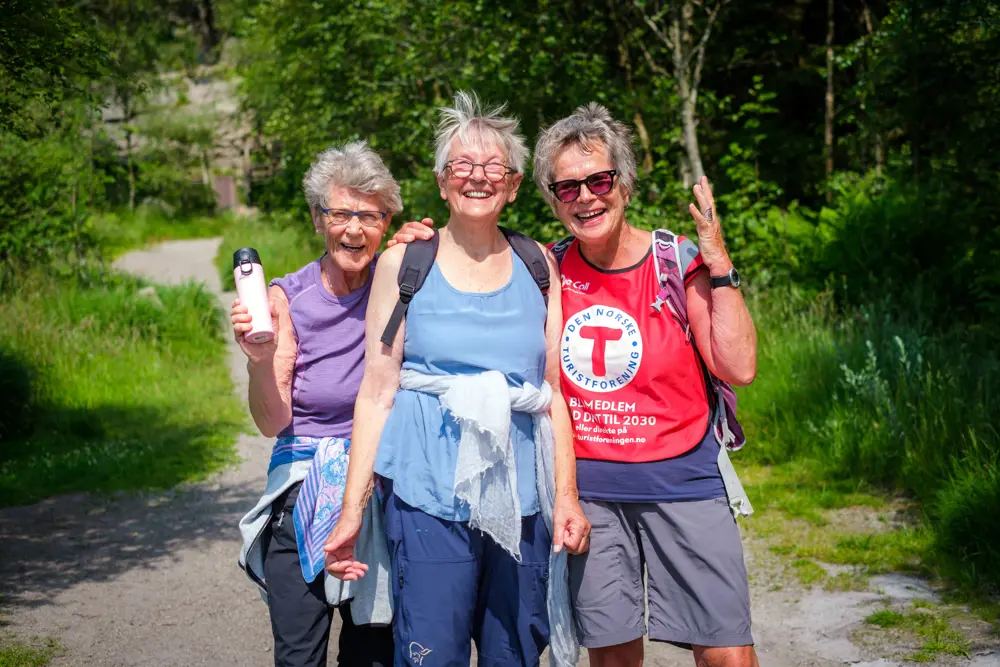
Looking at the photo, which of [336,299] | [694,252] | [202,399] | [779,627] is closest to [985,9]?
[779,627]

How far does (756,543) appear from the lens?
5.52 meters

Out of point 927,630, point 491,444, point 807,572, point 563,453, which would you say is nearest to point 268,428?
point 491,444

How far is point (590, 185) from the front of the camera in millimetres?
2898

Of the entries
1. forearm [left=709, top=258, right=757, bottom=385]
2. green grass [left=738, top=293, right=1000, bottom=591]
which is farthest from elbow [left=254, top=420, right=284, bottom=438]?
green grass [left=738, top=293, right=1000, bottom=591]

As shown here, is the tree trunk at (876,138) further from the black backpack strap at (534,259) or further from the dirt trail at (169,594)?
the black backpack strap at (534,259)

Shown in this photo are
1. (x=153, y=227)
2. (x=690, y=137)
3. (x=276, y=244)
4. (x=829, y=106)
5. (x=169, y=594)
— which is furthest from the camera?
(x=153, y=227)

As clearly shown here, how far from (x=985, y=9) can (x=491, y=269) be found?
5.94 m

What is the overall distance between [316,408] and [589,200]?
0.99 metres

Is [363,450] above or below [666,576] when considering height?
above

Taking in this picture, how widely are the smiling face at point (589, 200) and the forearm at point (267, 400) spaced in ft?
3.10

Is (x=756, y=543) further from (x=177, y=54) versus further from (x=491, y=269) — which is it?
(x=177, y=54)

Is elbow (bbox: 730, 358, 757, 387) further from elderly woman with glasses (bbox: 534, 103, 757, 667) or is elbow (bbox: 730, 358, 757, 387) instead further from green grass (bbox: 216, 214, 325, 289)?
green grass (bbox: 216, 214, 325, 289)

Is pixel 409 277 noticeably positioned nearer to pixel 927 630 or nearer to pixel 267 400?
pixel 267 400

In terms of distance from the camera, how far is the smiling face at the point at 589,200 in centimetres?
291
